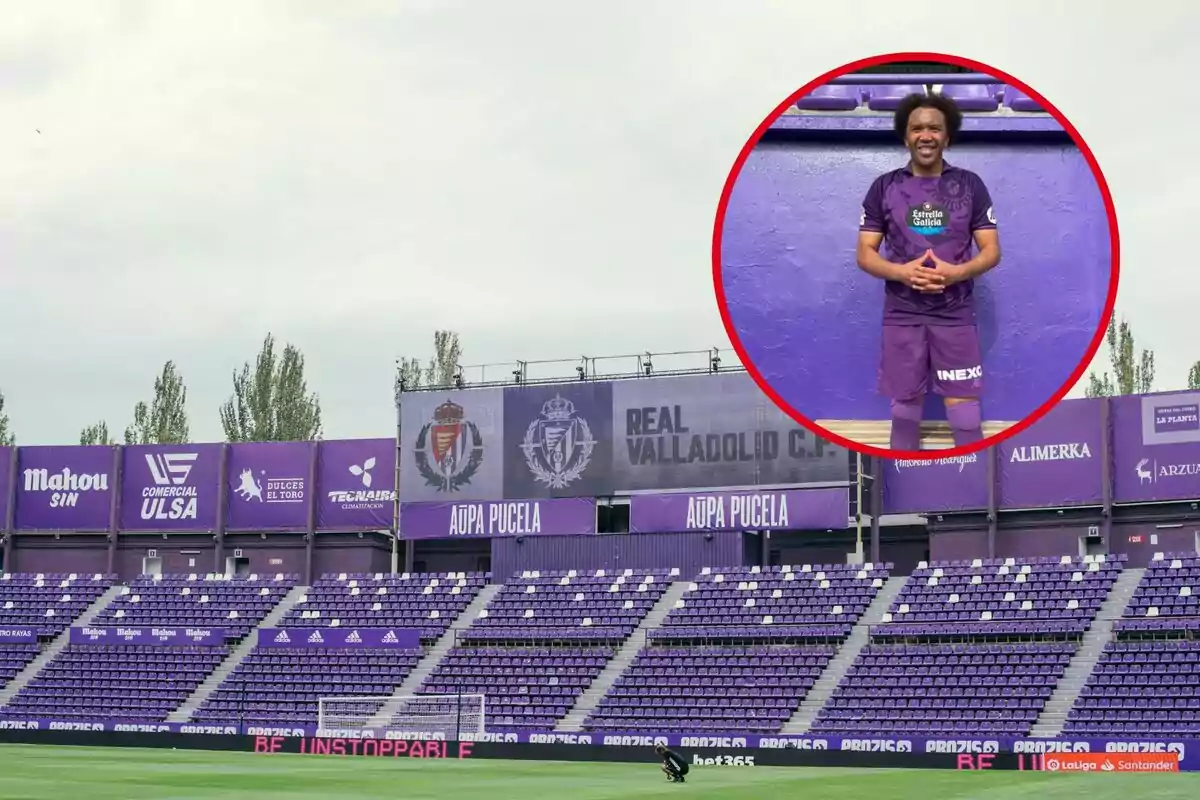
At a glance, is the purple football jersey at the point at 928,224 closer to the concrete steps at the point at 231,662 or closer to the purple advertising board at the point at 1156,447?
the purple advertising board at the point at 1156,447

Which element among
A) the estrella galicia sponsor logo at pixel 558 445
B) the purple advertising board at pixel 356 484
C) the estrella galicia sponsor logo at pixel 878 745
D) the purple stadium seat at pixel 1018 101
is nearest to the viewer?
the purple stadium seat at pixel 1018 101

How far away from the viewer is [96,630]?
65062mm

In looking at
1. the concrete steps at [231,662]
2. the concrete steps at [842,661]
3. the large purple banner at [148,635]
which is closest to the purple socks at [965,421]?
the concrete steps at [842,661]

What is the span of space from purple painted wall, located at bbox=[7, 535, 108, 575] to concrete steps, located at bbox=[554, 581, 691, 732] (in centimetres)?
2802

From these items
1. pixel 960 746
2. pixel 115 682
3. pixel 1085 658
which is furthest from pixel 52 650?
pixel 1085 658

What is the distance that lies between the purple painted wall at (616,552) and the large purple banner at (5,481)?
2514cm

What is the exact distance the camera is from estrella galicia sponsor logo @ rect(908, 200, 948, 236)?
10414 millimetres

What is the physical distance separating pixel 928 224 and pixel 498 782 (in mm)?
25643

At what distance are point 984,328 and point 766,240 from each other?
1.64 meters

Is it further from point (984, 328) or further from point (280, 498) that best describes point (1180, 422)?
point (984, 328)

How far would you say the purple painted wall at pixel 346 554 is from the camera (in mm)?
67750

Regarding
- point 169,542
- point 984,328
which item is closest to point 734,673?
point 169,542

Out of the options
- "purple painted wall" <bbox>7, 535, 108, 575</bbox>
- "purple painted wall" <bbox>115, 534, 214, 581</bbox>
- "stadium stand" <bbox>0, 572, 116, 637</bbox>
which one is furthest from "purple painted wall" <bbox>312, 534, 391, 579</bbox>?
"purple painted wall" <bbox>7, 535, 108, 575</bbox>

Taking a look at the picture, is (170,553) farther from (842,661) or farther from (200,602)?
(842,661)
